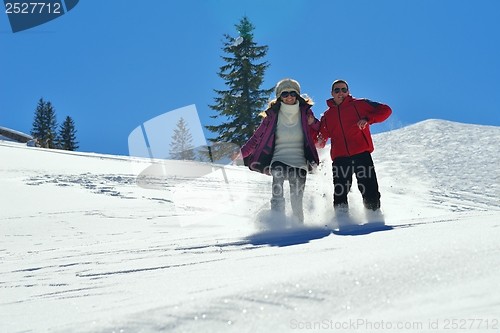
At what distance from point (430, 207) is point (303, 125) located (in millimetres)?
3844

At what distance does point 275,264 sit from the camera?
1.77 m

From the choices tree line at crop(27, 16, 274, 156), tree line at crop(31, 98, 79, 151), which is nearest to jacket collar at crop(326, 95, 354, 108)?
tree line at crop(27, 16, 274, 156)

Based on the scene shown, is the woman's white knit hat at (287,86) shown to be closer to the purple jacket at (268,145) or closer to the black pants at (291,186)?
the purple jacket at (268,145)

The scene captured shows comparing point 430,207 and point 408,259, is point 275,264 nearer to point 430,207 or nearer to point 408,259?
point 408,259

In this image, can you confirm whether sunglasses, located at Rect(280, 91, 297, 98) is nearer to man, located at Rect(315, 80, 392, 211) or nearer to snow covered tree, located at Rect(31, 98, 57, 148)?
man, located at Rect(315, 80, 392, 211)

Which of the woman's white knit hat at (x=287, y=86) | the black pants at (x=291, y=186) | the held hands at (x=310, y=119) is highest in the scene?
the woman's white knit hat at (x=287, y=86)

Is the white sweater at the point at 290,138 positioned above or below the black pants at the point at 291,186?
above

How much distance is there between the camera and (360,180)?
4961 millimetres

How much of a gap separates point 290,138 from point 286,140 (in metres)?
0.05

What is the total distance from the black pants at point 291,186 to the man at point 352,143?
0.56m

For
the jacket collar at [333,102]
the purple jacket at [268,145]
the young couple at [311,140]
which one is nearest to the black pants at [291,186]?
the young couple at [311,140]

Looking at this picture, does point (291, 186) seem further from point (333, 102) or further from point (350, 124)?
point (333, 102)

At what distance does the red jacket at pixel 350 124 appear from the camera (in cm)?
492

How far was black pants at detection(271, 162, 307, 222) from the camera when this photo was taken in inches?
175
